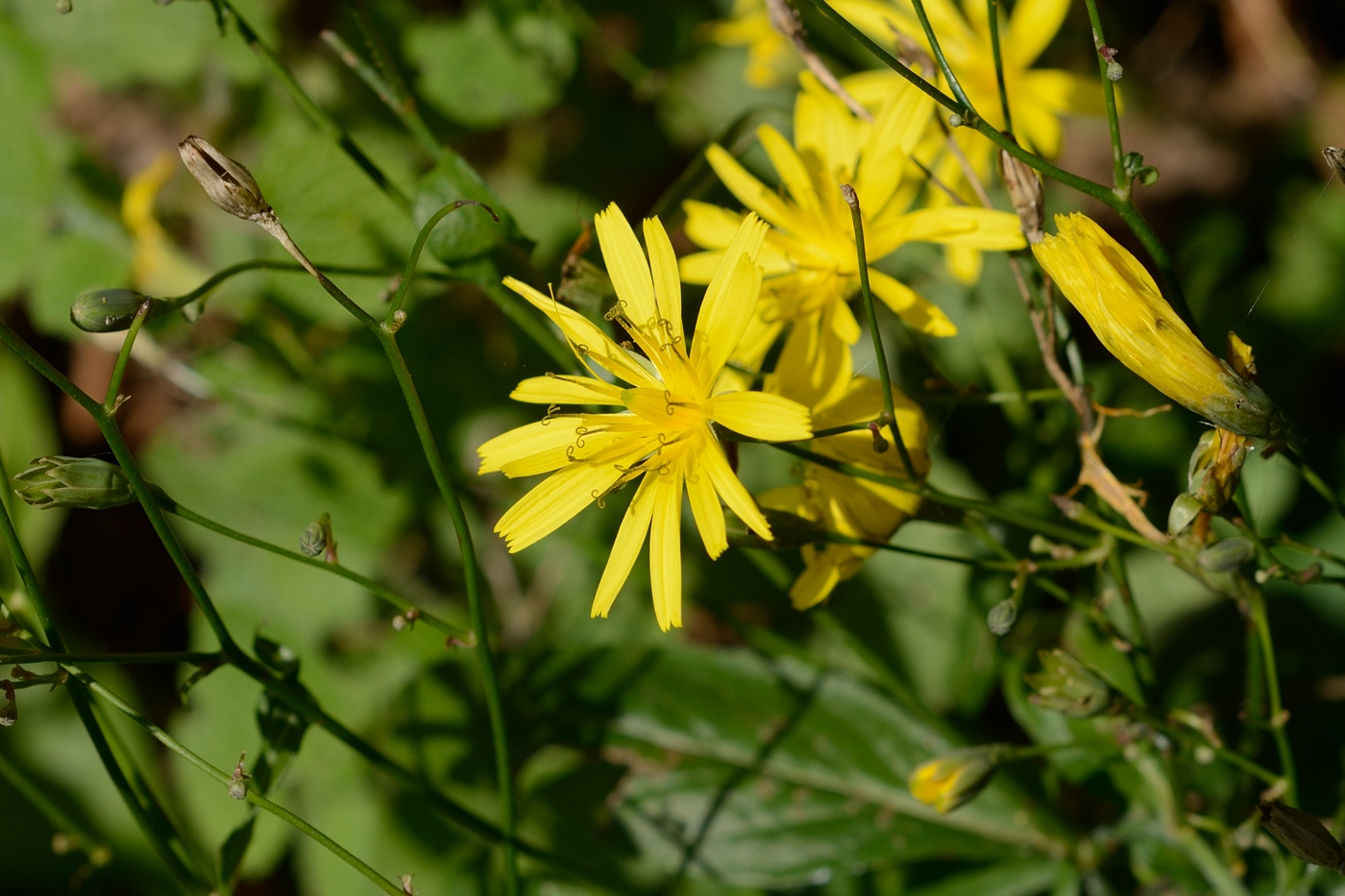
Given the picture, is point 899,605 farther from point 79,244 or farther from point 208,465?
point 79,244

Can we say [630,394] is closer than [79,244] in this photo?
Yes

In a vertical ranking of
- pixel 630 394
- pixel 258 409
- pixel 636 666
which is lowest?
pixel 636 666

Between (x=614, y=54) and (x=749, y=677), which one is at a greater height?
(x=614, y=54)

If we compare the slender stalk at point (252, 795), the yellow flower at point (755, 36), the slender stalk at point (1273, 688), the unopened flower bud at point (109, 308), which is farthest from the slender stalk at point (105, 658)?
the yellow flower at point (755, 36)

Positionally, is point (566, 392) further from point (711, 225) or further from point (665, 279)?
point (711, 225)

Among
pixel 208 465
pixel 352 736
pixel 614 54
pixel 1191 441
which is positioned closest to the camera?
pixel 352 736

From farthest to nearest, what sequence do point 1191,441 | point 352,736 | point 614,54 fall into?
point 614,54, point 1191,441, point 352,736

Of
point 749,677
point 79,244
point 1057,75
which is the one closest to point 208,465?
point 79,244

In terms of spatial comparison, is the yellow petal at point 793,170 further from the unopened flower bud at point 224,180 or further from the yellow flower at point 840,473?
the unopened flower bud at point 224,180
